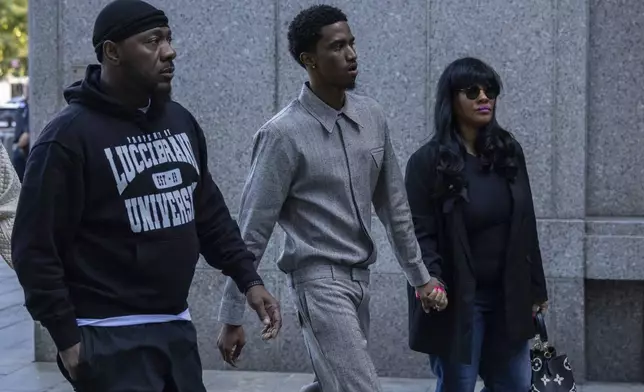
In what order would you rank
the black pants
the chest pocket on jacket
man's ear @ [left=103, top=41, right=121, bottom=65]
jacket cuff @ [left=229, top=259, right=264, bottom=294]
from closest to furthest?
the black pants
man's ear @ [left=103, top=41, right=121, bottom=65]
jacket cuff @ [left=229, top=259, right=264, bottom=294]
the chest pocket on jacket

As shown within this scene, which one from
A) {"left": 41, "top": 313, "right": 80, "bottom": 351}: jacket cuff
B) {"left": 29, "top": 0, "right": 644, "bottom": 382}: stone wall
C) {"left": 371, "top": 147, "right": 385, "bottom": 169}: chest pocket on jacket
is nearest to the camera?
{"left": 41, "top": 313, "right": 80, "bottom": 351}: jacket cuff

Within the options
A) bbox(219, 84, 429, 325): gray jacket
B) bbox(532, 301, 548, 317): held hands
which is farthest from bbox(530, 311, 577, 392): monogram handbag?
bbox(219, 84, 429, 325): gray jacket

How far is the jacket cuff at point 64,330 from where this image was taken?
11.3 feet

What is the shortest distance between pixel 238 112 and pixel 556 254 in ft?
6.63

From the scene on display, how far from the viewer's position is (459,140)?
5.13 m

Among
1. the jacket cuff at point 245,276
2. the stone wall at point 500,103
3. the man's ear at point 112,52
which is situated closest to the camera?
the man's ear at point 112,52

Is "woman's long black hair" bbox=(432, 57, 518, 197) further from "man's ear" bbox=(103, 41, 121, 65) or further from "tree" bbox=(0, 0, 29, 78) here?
"tree" bbox=(0, 0, 29, 78)

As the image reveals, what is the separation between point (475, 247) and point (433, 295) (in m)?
0.32

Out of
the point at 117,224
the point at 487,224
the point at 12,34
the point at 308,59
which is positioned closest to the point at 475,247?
the point at 487,224

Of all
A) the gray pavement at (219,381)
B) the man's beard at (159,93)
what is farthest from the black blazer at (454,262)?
the gray pavement at (219,381)

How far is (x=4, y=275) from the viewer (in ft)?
39.7

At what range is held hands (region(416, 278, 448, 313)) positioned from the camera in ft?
15.8

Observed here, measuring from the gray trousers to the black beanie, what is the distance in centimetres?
122

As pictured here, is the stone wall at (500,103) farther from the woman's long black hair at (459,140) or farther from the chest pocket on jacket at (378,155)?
the chest pocket on jacket at (378,155)
